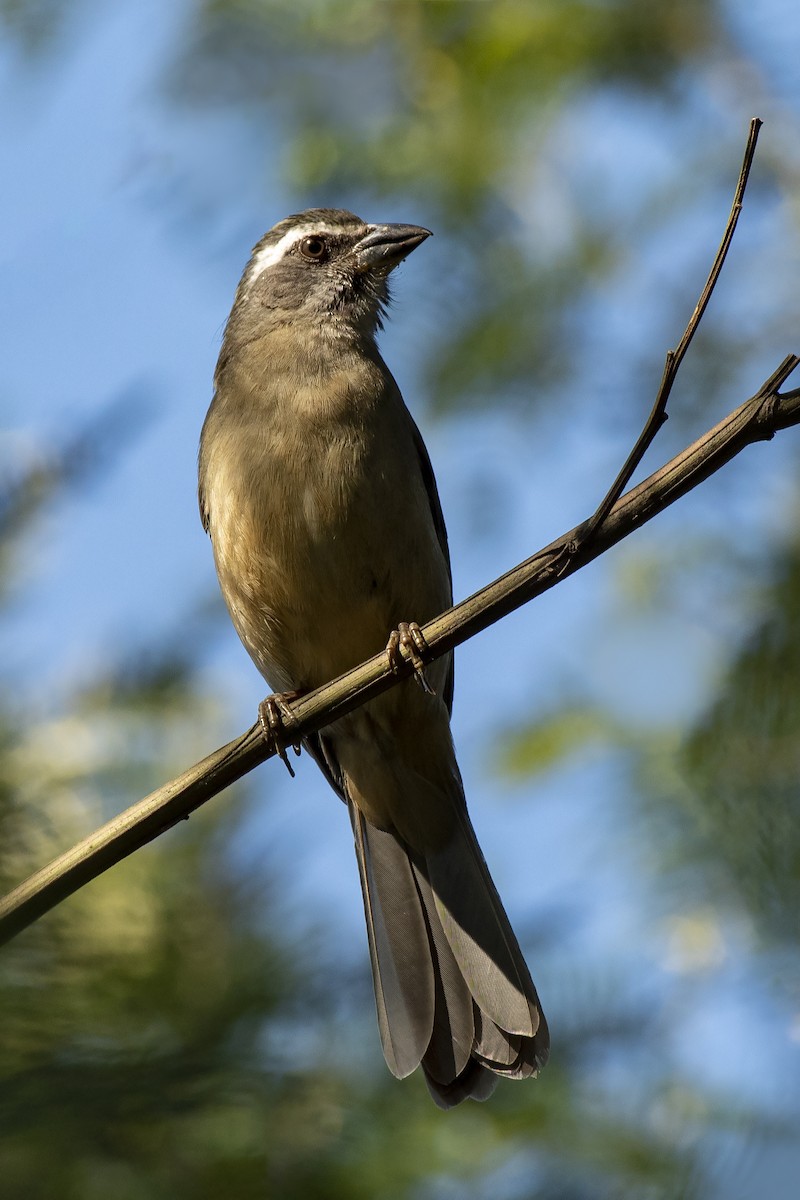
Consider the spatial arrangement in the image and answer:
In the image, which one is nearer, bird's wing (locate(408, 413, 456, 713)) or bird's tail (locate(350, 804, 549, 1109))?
bird's tail (locate(350, 804, 549, 1109))

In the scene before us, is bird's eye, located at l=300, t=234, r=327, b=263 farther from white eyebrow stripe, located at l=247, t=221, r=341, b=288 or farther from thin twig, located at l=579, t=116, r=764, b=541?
thin twig, located at l=579, t=116, r=764, b=541

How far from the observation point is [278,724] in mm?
3615

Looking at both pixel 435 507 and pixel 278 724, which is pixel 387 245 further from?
pixel 278 724

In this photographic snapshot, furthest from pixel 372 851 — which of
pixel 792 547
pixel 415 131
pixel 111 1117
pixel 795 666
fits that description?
pixel 111 1117

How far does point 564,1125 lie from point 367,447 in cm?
225

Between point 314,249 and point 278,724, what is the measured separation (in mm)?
2569

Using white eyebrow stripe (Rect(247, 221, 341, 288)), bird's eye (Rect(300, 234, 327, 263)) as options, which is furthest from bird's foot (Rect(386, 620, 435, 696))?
white eyebrow stripe (Rect(247, 221, 341, 288))

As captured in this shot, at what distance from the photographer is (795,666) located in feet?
9.78

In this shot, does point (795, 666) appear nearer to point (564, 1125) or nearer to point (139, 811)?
point (564, 1125)

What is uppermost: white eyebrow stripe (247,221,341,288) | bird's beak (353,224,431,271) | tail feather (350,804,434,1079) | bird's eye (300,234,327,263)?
white eyebrow stripe (247,221,341,288)

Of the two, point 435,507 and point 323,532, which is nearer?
point 323,532

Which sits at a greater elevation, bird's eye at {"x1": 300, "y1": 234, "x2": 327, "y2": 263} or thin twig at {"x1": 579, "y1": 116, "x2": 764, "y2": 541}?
bird's eye at {"x1": 300, "y1": 234, "x2": 327, "y2": 263}

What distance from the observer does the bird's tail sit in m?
3.82

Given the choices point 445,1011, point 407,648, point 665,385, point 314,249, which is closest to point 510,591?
point 665,385
